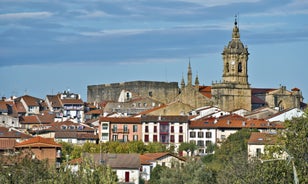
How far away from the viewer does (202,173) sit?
277ft

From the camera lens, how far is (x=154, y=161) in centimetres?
9806

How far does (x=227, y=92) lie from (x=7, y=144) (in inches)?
1752

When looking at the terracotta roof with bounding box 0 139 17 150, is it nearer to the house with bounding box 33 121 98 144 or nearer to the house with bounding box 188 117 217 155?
the house with bounding box 33 121 98 144

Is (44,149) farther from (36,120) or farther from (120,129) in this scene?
(36,120)

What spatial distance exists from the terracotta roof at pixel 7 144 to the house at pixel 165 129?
2048cm

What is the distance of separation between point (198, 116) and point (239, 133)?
20.0 metres

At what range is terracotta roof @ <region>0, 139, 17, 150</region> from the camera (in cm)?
10166

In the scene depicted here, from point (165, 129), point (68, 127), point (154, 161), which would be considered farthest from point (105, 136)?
point (154, 161)

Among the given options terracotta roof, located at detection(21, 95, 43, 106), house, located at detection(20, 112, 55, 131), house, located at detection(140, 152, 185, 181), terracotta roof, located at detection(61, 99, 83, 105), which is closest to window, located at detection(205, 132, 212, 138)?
house, located at detection(20, 112, 55, 131)

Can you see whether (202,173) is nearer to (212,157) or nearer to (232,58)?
(212,157)

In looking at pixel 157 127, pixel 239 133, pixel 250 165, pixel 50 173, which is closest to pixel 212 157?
pixel 239 133

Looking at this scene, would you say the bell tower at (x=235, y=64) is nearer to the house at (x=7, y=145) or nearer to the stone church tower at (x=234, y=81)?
the stone church tower at (x=234, y=81)

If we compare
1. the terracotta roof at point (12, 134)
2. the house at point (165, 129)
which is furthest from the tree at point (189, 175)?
the house at point (165, 129)

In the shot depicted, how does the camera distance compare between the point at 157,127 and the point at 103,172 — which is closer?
the point at 103,172
